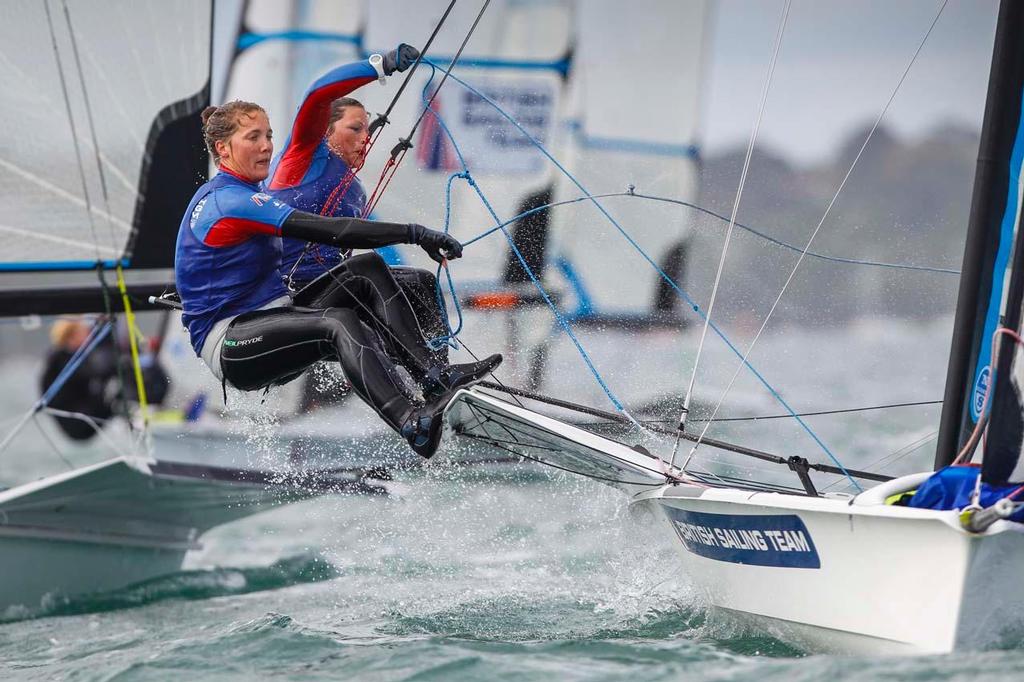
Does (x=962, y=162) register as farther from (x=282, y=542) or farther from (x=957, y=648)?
(x=957, y=648)

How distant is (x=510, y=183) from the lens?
218 inches

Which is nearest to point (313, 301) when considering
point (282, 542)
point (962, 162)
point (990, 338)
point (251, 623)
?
point (251, 623)

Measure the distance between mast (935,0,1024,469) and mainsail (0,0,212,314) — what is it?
273cm

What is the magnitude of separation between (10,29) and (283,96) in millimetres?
Result: 1379

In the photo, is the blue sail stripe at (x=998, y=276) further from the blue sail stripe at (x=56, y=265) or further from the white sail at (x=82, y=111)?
the blue sail stripe at (x=56, y=265)

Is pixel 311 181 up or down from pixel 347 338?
up

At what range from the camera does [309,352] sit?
2814 millimetres

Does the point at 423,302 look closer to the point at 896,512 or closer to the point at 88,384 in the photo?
the point at 896,512

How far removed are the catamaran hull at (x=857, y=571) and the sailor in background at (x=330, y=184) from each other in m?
0.81

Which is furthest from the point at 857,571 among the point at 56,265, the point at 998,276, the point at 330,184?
the point at 56,265

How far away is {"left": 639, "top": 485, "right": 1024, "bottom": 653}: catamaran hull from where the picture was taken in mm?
2182

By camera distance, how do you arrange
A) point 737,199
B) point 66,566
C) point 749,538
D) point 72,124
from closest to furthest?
point 749,538 < point 737,199 < point 66,566 < point 72,124

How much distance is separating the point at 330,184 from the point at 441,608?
1.19 meters

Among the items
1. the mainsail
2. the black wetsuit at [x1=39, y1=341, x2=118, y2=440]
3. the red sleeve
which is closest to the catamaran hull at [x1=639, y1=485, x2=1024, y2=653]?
the red sleeve
